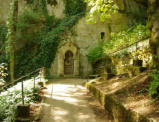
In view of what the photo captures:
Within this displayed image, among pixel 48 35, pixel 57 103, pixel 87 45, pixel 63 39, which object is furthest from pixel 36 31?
pixel 57 103

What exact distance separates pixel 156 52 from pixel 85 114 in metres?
3.20

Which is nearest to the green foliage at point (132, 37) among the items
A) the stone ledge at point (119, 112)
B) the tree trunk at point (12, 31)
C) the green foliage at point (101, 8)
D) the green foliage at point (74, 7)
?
the green foliage at point (101, 8)

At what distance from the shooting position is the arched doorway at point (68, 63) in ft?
60.1

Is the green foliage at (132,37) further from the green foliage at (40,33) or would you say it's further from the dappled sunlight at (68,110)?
the green foliage at (40,33)

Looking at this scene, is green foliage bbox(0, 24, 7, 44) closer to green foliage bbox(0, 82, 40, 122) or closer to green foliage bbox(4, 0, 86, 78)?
green foliage bbox(4, 0, 86, 78)

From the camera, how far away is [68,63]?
18.5m

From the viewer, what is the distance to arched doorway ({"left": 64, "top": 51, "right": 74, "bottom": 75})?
18312mm

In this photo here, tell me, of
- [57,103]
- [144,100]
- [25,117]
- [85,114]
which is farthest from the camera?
[57,103]

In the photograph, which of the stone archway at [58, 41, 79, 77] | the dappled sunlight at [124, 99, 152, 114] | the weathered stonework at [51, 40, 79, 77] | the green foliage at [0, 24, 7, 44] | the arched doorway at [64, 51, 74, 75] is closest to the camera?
the dappled sunlight at [124, 99, 152, 114]

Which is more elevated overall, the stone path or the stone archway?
the stone archway

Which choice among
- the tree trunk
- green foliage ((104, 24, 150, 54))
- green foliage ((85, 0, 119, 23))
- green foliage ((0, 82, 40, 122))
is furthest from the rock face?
the tree trunk

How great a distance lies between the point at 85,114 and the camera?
223 inches

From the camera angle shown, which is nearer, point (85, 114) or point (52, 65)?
point (85, 114)

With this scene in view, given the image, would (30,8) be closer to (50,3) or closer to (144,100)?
(50,3)
